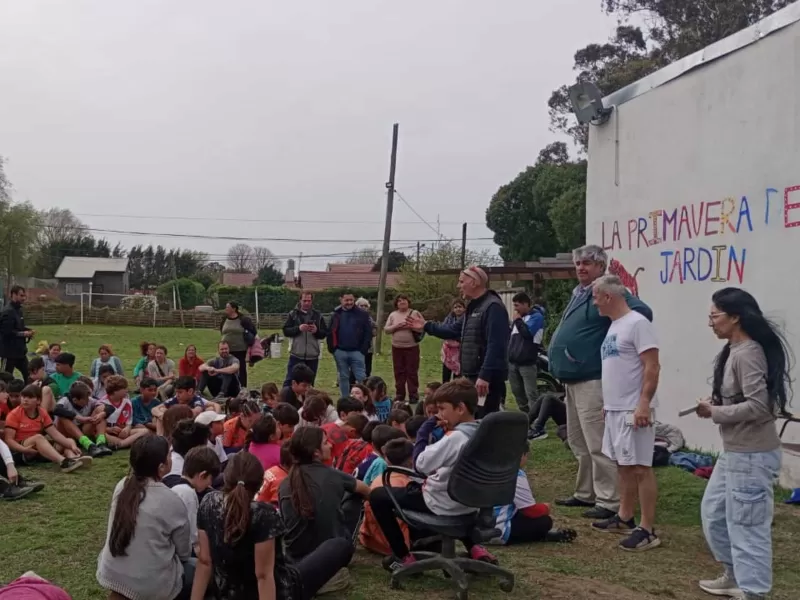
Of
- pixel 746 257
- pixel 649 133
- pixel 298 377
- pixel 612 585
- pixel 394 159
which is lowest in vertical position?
pixel 612 585

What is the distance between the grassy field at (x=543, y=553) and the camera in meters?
4.50

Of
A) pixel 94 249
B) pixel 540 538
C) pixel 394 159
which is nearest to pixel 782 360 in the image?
pixel 540 538

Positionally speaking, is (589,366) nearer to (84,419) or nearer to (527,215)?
(84,419)

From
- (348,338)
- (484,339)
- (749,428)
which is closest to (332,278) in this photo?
(348,338)

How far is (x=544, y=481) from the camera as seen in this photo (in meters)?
7.35

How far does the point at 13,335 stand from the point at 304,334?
177 inches

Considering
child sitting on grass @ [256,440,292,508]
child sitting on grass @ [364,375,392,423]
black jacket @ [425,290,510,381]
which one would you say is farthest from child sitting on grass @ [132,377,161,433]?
child sitting on grass @ [256,440,292,508]

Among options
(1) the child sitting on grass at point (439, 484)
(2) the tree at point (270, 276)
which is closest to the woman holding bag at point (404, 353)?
(1) the child sitting on grass at point (439, 484)

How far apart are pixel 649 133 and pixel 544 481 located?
13.2ft

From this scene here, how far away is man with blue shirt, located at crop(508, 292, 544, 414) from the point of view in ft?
33.1

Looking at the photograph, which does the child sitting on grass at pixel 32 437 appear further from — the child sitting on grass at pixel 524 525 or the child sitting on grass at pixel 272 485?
the child sitting on grass at pixel 524 525

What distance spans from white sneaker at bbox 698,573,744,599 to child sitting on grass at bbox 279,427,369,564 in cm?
207

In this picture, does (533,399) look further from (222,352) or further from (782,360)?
(782,360)

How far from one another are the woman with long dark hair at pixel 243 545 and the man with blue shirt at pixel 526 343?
6.50 metres
